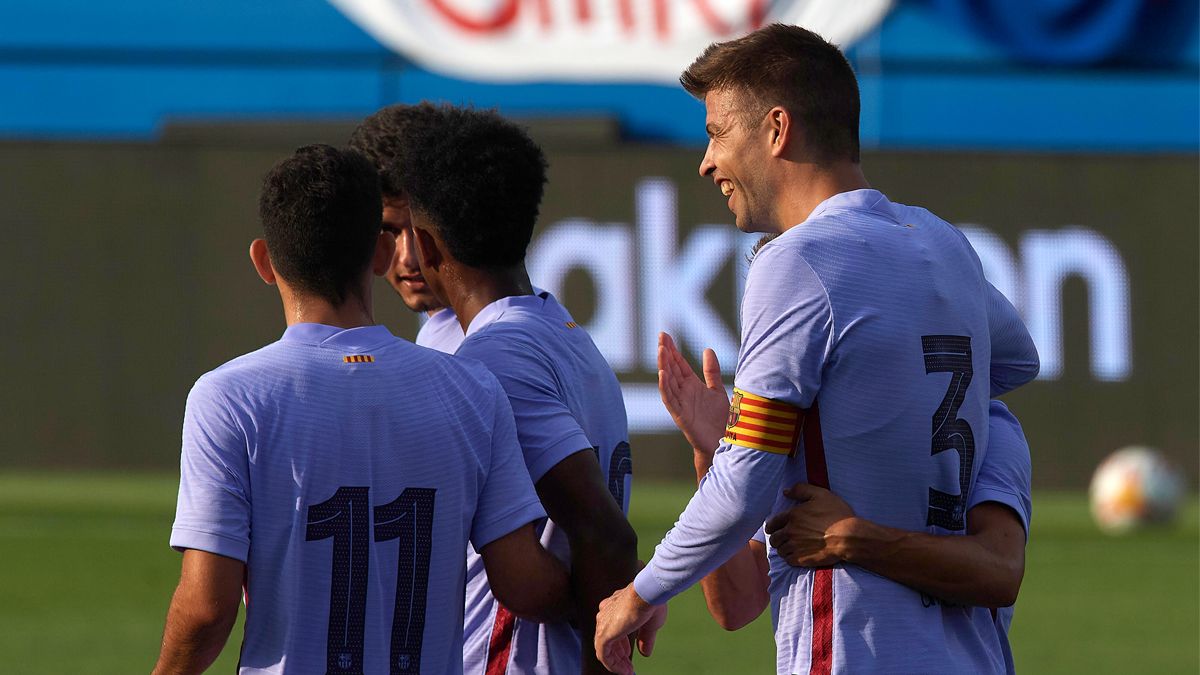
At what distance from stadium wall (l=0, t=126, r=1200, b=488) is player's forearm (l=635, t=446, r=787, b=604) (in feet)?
35.4

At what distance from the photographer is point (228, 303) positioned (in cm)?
1379

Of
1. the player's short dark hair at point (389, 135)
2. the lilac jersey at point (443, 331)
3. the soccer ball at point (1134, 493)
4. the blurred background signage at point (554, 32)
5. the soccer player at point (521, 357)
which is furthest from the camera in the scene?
the blurred background signage at point (554, 32)

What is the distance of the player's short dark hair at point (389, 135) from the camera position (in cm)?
367

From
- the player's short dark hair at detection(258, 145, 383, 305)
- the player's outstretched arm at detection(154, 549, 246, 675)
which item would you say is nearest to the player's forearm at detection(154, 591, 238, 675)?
the player's outstretched arm at detection(154, 549, 246, 675)

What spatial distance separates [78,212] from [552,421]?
11.5m

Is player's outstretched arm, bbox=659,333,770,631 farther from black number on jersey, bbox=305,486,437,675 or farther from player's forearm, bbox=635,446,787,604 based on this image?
black number on jersey, bbox=305,486,437,675

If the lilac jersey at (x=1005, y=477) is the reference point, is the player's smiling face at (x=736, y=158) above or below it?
above

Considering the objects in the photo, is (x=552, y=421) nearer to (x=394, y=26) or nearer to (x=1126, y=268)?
(x=1126, y=268)

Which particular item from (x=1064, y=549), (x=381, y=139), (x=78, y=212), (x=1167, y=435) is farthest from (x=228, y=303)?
(x=381, y=139)

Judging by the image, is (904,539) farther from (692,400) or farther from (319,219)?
(319,219)

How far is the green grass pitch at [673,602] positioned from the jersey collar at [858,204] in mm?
4923

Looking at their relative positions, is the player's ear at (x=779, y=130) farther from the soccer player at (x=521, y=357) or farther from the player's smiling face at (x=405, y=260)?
the player's smiling face at (x=405, y=260)

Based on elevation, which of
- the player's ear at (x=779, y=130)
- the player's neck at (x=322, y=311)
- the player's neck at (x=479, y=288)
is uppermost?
the player's ear at (x=779, y=130)

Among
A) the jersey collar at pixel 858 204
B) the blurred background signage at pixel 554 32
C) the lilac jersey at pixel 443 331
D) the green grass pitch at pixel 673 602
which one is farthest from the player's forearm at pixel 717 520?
the blurred background signage at pixel 554 32
